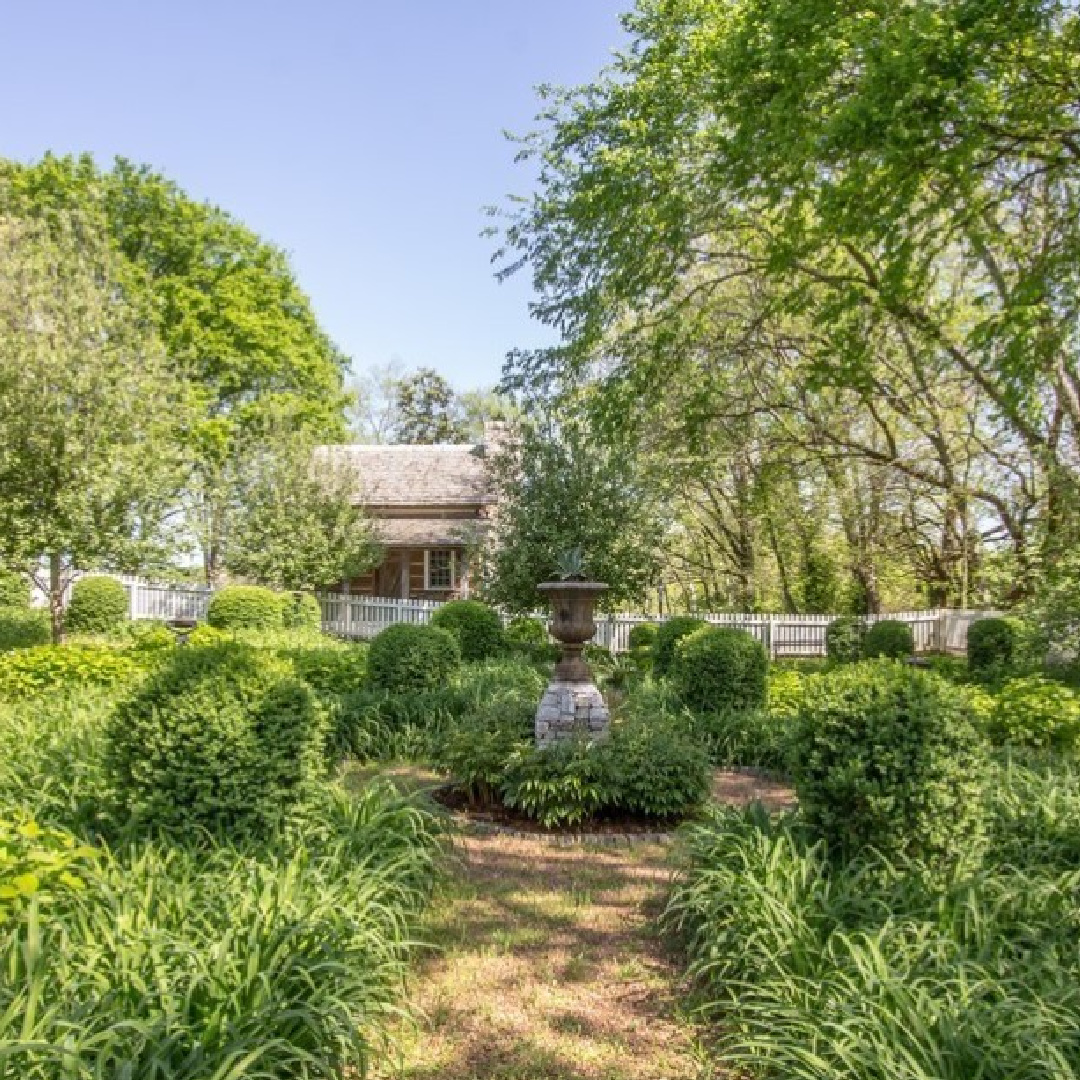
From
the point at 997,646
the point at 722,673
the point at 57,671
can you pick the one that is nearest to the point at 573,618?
the point at 722,673

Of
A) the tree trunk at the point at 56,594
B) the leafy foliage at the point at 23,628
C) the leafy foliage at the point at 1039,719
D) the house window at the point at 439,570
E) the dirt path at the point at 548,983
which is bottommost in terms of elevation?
the dirt path at the point at 548,983

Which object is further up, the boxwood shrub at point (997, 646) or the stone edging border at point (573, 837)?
the boxwood shrub at point (997, 646)

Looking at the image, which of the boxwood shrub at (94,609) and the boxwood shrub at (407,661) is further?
the boxwood shrub at (94,609)

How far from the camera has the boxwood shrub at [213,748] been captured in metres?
4.54

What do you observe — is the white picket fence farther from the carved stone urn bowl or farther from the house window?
the carved stone urn bowl

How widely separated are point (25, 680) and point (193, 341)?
18.8 metres

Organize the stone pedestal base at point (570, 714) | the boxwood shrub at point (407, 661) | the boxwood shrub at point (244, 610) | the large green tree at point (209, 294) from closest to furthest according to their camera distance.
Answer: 1. the stone pedestal base at point (570, 714)
2. the boxwood shrub at point (407, 661)
3. the boxwood shrub at point (244, 610)
4. the large green tree at point (209, 294)

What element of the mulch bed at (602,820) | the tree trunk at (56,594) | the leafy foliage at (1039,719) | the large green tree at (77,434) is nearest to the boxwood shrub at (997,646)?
the leafy foliage at (1039,719)

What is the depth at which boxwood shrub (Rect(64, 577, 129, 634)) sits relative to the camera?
19.2m

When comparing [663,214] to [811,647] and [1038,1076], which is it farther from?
[811,647]

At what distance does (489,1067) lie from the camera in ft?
11.1

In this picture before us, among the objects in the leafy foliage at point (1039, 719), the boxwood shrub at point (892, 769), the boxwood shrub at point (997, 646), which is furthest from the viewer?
the boxwood shrub at point (997, 646)

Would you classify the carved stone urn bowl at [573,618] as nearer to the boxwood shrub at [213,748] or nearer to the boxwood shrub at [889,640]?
the boxwood shrub at [213,748]

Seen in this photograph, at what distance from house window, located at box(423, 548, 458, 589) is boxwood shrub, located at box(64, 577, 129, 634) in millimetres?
10715
